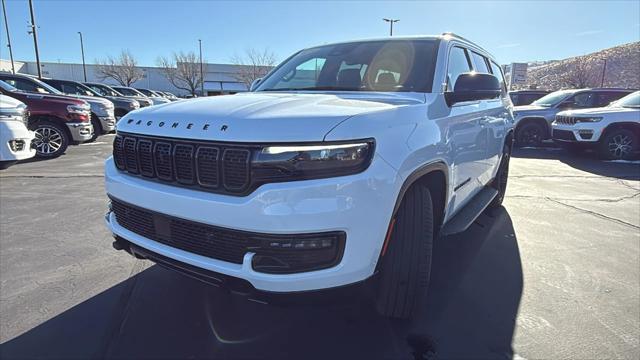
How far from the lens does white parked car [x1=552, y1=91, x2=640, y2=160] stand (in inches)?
360

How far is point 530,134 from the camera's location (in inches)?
469

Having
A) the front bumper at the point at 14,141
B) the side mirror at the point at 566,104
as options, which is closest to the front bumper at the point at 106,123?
the front bumper at the point at 14,141

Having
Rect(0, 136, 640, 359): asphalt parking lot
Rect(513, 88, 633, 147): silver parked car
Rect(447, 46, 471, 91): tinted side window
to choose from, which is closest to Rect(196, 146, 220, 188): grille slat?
Rect(0, 136, 640, 359): asphalt parking lot

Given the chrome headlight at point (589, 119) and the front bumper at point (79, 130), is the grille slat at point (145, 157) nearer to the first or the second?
the front bumper at point (79, 130)

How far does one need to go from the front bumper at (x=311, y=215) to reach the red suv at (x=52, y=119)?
8.03 meters

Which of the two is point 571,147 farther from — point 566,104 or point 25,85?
point 25,85

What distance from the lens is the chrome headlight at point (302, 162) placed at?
179cm

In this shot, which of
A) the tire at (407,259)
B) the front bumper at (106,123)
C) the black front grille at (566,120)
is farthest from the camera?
the front bumper at (106,123)

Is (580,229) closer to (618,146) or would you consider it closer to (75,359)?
(75,359)

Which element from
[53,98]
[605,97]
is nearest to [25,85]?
[53,98]

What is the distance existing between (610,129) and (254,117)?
33.8ft

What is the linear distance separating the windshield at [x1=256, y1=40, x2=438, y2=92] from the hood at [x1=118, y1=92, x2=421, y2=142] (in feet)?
1.24

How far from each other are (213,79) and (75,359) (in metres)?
63.7

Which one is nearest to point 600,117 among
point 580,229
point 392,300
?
point 580,229
